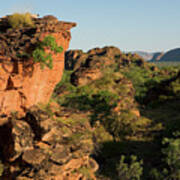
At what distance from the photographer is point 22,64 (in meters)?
15.2

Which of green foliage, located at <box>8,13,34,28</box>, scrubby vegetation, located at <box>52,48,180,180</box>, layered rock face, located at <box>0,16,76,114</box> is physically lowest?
scrubby vegetation, located at <box>52,48,180,180</box>

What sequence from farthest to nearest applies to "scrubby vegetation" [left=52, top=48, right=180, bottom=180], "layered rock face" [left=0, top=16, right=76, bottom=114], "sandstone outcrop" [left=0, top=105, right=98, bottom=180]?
"scrubby vegetation" [left=52, top=48, right=180, bottom=180] → "layered rock face" [left=0, top=16, right=76, bottom=114] → "sandstone outcrop" [left=0, top=105, right=98, bottom=180]

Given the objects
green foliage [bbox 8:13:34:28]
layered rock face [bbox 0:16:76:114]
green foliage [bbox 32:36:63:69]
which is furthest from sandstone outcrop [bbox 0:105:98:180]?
green foliage [bbox 8:13:34:28]

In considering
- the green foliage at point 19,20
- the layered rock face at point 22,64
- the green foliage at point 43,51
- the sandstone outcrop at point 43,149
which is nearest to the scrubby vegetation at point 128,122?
the sandstone outcrop at point 43,149

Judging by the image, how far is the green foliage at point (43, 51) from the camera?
1500cm

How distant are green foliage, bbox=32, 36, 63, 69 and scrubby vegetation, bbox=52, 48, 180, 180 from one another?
366 inches

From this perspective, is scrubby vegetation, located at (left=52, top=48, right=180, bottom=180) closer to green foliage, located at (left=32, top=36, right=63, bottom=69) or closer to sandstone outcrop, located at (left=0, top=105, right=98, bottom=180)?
sandstone outcrop, located at (left=0, top=105, right=98, bottom=180)

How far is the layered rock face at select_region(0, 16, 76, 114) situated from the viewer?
1490cm

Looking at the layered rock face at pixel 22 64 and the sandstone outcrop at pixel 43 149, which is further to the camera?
the layered rock face at pixel 22 64

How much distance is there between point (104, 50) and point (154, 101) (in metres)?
42.7

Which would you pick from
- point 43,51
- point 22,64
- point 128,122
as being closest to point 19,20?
point 43,51

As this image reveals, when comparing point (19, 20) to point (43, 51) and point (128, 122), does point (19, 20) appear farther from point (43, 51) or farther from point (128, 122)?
point (128, 122)

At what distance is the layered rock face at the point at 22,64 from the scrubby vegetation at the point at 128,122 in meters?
8.26

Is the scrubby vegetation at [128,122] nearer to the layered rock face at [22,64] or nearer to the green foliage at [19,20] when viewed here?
the layered rock face at [22,64]
